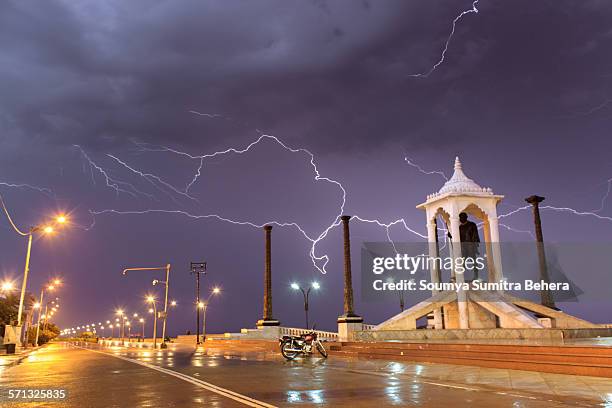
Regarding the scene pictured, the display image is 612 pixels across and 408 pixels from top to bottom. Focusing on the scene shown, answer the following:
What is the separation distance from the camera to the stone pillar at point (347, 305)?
118 feet

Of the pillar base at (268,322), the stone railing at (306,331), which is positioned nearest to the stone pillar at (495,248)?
the stone railing at (306,331)

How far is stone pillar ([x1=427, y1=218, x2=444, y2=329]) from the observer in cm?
3334

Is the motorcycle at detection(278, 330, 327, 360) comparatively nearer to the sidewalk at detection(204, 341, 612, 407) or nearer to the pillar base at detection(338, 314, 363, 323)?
the sidewalk at detection(204, 341, 612, 407)

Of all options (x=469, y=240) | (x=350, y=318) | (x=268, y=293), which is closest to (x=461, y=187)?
(x=469, y=240)

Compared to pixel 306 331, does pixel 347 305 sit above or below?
above

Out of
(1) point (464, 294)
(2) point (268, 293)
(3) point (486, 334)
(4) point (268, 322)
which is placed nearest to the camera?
(3) point (486, 334)

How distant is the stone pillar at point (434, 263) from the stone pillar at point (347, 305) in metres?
5.66

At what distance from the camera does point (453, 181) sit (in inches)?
1363

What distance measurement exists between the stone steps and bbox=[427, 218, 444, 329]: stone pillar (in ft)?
43.5

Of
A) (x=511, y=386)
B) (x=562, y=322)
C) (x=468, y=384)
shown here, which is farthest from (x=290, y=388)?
(x=562, y=322)

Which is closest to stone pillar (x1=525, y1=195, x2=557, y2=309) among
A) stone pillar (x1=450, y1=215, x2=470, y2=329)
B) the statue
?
the statue

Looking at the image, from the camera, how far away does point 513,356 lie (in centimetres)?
1435

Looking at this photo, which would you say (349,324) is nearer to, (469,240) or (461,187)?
(469,240)

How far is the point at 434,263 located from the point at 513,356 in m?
19.9
